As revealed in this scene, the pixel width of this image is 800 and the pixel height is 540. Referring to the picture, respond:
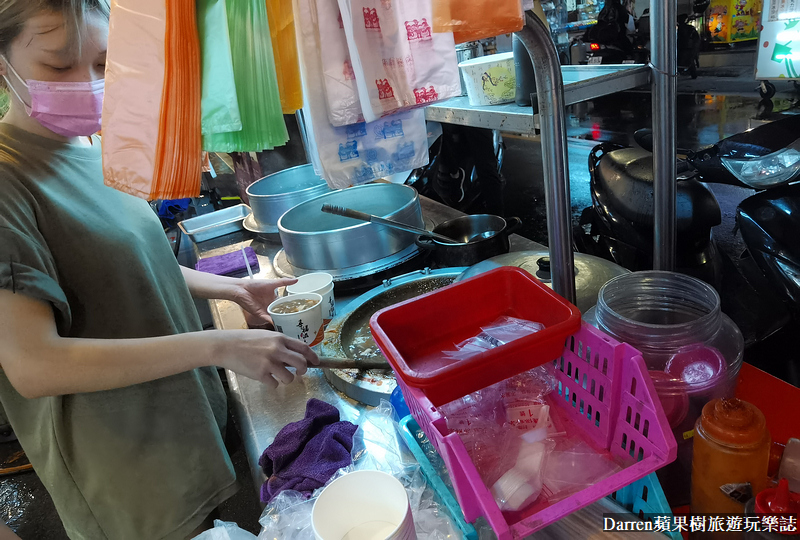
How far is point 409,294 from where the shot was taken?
5.84 ft

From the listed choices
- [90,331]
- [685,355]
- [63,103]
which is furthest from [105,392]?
[685,355]

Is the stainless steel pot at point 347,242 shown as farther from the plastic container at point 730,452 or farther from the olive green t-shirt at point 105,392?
the plastic container at point 730,452

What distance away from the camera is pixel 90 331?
4.17ft

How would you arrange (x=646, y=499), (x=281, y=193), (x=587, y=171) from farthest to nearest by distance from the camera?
(x=587, y=171)
(x=281, y=193)
(x=646, y=499)

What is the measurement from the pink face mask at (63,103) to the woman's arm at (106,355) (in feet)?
1.46

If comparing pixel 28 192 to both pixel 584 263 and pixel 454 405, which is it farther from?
pixel 584 263

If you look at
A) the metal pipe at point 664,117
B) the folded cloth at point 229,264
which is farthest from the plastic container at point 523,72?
the folded cloth at point 229,264

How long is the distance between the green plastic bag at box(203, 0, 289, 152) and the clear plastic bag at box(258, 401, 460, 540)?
71 centimetres

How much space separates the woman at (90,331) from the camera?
106 centimetres

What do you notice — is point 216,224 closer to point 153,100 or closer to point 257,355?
point 257,355

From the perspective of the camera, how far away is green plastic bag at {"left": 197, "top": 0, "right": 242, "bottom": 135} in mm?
818

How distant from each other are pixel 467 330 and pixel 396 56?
1.92ft

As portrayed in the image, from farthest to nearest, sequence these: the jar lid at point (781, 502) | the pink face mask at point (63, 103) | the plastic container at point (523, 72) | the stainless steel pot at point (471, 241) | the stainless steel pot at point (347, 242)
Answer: the stainless steel pot at point (347, 242) → the stainless steel pot at point (471, 241) → the plastic container at point (523, 72) → the pink face mask at point (63, 103) → the jar lid at point (781, 502)

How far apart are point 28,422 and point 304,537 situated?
0.98 metres
